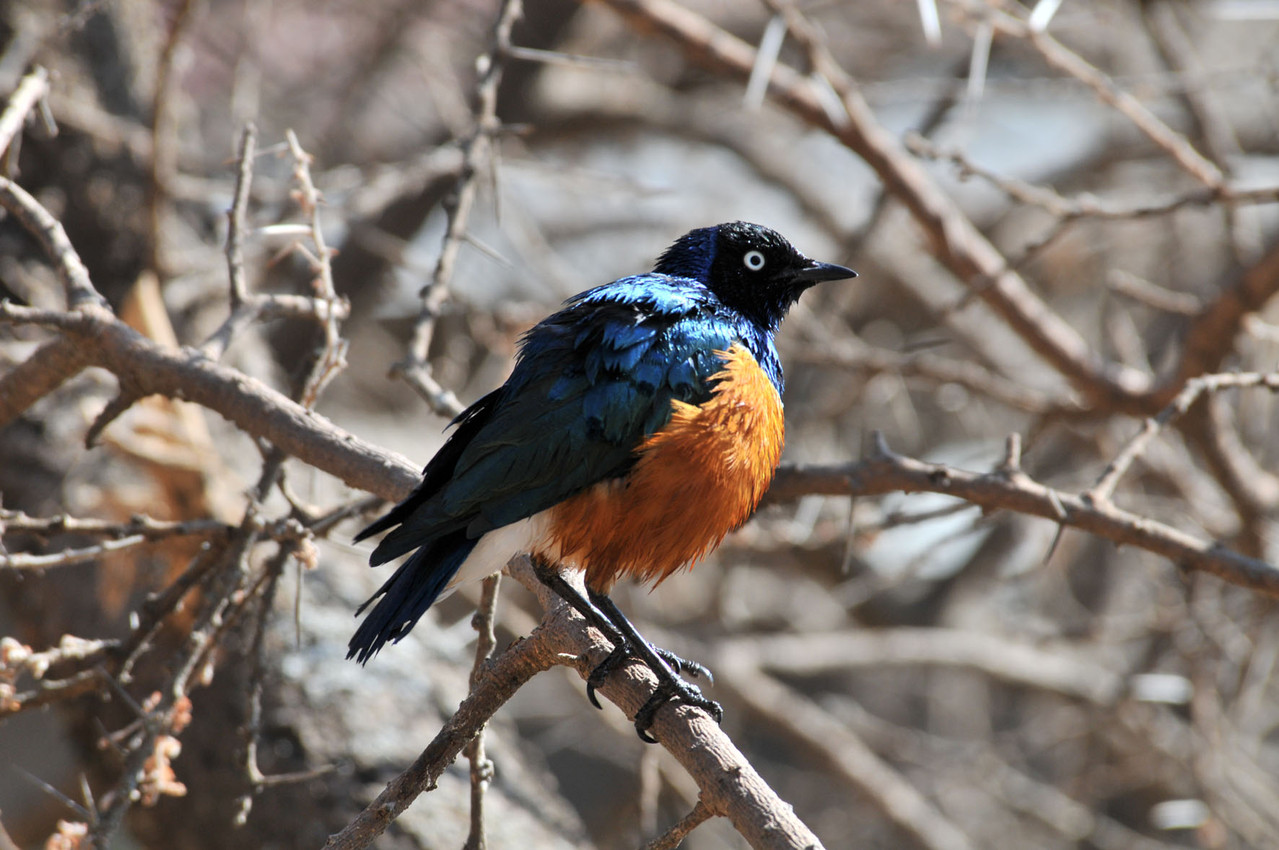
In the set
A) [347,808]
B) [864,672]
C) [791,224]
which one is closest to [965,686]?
[864,672]

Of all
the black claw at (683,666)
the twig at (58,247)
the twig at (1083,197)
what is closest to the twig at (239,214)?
the twig at (58,247)

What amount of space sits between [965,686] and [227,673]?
Answer: 5775 millimetres

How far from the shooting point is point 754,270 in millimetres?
3631

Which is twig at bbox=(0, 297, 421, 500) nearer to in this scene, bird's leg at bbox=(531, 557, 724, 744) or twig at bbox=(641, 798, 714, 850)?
→ bird's leg at bbox=(531, 557, 724, 744)

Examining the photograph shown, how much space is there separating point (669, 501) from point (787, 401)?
14.4ft

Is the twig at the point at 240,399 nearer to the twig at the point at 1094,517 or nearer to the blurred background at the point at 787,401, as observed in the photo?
the blurred background at the point at 787,401

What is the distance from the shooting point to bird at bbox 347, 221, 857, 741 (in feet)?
8.64

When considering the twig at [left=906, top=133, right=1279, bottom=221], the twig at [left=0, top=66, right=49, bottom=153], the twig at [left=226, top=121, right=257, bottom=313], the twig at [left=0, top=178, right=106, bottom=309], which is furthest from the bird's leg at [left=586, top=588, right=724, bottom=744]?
the twig at [left=0, top=66, right=49, bottom=153]

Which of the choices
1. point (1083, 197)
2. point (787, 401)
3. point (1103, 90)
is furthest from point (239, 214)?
point (787, 401)

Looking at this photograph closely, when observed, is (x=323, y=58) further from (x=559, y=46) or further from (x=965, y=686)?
(x=965, y=686)

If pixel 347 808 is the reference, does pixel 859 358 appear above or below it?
above

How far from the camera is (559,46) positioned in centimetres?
661

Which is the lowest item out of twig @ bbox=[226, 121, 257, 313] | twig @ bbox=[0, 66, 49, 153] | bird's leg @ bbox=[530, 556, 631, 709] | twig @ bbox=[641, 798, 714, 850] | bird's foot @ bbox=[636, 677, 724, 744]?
twig @ bbox=[641, 798, 714, 850]

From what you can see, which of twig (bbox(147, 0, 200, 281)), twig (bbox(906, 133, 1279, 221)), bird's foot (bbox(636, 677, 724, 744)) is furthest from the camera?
twig (bbox(147, 0, 200, 281))
